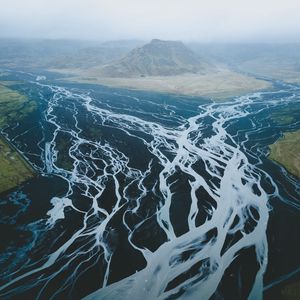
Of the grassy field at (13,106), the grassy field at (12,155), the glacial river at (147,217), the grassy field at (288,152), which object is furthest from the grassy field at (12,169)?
the grassy field at (288,152)

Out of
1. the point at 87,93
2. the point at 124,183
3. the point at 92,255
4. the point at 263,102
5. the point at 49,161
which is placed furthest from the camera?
the point at 87,93

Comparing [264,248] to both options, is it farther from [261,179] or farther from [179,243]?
[261,179]

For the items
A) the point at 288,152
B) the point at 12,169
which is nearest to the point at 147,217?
the point at 12,169

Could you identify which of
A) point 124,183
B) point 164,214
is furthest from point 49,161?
point 164,214

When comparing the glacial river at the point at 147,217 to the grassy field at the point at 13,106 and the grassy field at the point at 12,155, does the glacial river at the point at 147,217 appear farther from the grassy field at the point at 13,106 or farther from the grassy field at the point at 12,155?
the grassy field at the point at 13,106

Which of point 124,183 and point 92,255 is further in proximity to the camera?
point 124,183

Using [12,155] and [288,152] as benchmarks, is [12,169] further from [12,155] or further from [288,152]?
[288,152]

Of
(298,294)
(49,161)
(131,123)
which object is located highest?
(298,294)

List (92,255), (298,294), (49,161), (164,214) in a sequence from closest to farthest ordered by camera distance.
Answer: (298,294)
(92,255)
(164,214)
(49,161)
